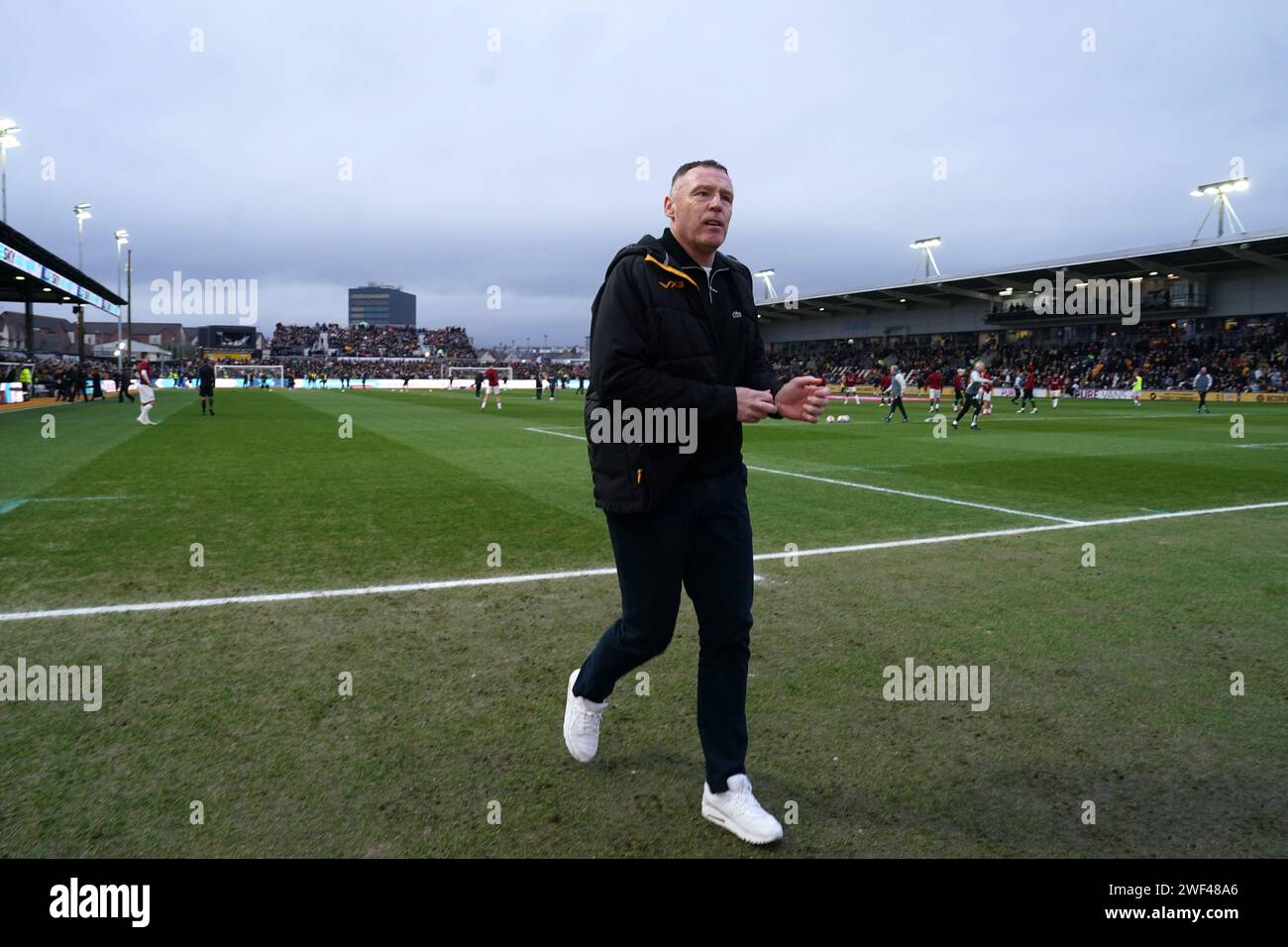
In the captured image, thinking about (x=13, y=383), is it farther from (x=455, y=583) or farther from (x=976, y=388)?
(x=455, y=583)

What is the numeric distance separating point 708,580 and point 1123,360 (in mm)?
61358

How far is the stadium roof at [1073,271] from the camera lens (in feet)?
149

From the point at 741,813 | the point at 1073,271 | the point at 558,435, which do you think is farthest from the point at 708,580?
the point at 1073,271

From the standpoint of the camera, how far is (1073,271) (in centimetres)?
5441

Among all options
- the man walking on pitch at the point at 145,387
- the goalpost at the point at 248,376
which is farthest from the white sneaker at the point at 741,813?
the goalpost at the point at 248,376

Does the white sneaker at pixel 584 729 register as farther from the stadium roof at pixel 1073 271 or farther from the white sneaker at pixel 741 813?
the stadium roof at pixel 1073 271

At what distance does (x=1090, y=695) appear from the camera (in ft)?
13.4

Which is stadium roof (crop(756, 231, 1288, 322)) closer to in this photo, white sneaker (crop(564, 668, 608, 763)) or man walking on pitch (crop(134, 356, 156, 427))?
man walking on pitch (crop(134, 356, 156, 427))

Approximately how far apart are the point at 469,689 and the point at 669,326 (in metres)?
2.18

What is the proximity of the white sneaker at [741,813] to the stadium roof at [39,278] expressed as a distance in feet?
106

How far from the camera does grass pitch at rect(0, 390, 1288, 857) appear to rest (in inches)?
115

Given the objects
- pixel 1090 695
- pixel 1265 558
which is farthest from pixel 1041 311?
pixel 1090 695
